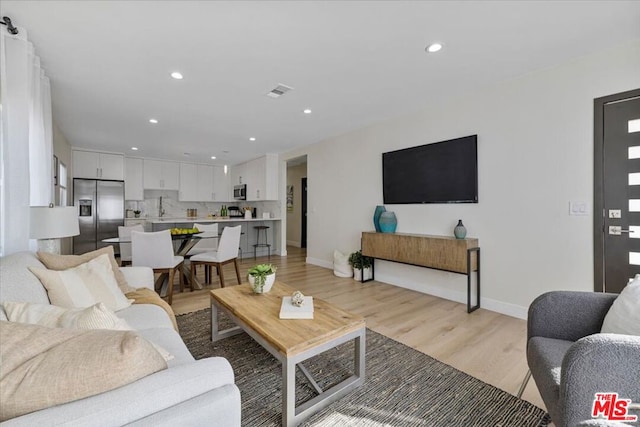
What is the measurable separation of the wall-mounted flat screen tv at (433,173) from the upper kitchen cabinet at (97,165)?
5.75 meters

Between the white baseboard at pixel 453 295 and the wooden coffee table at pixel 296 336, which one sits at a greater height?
the wooden coffee table at pixel 296 336

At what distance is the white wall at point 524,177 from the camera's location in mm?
2395

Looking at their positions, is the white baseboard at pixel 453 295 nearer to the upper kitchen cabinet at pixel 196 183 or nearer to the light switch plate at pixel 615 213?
the light switch plate at pixel 615 213

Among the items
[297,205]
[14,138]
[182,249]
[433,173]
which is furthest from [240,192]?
[14,138]

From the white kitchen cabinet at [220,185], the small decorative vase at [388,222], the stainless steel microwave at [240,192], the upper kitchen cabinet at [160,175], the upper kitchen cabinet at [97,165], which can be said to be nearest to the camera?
the small decorative vase at [388,222]

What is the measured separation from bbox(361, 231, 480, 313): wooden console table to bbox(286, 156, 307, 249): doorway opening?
4.17 m

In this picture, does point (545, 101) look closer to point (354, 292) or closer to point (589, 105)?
point (589, 105)

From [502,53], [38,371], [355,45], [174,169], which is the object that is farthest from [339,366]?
[174,169]

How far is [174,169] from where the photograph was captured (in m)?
7.05

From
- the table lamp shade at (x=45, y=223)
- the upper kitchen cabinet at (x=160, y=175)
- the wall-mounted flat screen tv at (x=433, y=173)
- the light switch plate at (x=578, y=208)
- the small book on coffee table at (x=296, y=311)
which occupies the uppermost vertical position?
the upper kitchen cabinet at (x=160, y=175)

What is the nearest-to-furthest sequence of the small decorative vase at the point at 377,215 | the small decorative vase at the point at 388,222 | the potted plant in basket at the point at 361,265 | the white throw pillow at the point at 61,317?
the white throw pillow at the point at 61,317, the small decorative vase at the point at 388,222, the small decorative vase at the point at 377,215, the potted plant in basket at the point at 361,265

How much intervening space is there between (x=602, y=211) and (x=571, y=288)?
2.35 ft

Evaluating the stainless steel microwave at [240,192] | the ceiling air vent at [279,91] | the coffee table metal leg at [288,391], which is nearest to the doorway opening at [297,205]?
the stainless steel microwave at [240,192]

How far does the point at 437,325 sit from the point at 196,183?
22.1 feet
